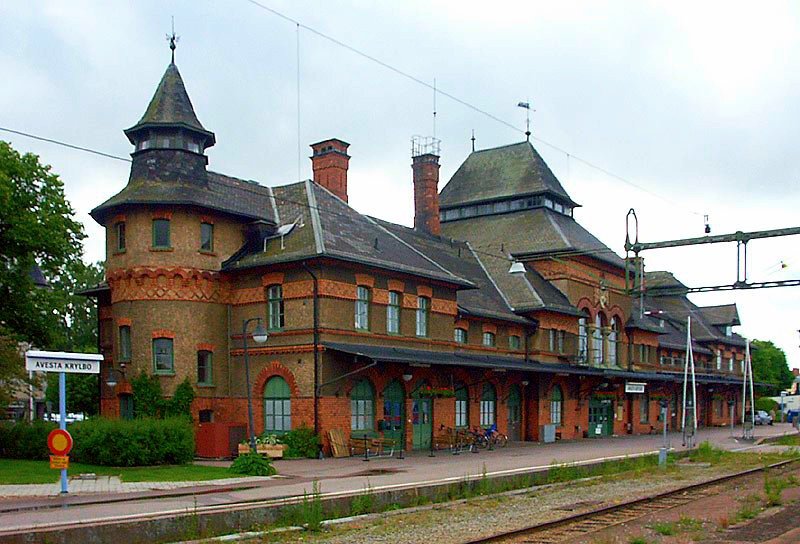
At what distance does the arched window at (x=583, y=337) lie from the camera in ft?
140

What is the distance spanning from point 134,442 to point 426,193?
23.2 m

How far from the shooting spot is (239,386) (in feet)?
97.0

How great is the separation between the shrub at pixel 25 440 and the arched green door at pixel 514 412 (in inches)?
736

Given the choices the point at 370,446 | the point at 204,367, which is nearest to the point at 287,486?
the point at 370,446

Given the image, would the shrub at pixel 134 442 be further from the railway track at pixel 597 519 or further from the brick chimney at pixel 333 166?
the brick chimney at pixel 333 166

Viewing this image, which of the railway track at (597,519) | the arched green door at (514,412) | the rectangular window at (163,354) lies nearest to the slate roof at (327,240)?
the rectangular window at (163,354)

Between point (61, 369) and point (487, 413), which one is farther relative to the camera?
point (487, 413)

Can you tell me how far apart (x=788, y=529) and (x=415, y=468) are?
449 inches

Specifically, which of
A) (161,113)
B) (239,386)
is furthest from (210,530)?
(161,113)

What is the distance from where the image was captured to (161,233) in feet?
94.6

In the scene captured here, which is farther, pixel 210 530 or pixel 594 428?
pixel 594 428

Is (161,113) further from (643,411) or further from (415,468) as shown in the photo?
(643,411)

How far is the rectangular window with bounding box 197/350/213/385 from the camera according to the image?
29.2 meters

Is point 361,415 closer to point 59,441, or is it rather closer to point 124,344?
point 124,344
